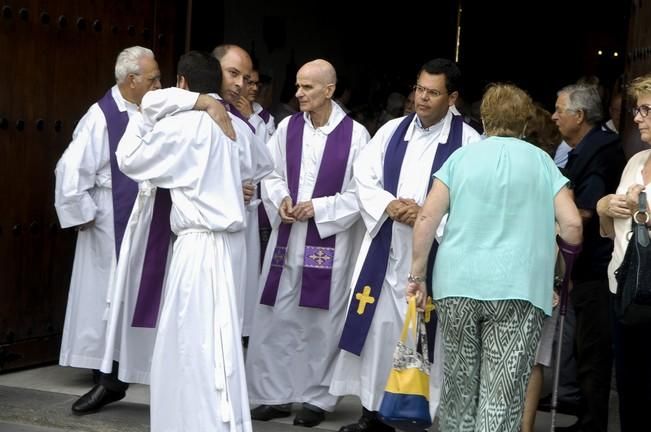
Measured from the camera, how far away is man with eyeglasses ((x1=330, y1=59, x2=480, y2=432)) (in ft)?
22.8

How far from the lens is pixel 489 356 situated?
5605 millimetres

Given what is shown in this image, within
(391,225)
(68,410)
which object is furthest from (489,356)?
(68,410)

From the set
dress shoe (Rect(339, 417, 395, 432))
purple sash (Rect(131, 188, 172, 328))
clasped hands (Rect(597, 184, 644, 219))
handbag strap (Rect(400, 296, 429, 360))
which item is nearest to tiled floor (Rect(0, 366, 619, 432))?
dress shoe (Rect(339, 417, 395, 432))

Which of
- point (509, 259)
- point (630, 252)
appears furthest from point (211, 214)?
point (630, 252)

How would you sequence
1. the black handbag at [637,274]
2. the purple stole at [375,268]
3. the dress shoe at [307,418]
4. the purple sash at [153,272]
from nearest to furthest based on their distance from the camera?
the black handbag at [637,274], the purple sash at [153,272], the purple stole at [375,268], the dress shoe at [307,418]

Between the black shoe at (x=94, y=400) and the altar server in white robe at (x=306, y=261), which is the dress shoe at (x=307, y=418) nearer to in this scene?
the altar server in white robe at (x=306, y=261)

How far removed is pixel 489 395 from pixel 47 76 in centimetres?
381

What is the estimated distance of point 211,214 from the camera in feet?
20.1

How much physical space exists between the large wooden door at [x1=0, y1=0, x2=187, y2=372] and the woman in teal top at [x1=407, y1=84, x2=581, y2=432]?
Answer: 321 cm

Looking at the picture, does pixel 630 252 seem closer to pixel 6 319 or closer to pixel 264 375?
pixel 264 375

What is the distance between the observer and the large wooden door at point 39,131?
789cm

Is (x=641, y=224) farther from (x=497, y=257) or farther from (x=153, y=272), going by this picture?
(x=153, y=272)

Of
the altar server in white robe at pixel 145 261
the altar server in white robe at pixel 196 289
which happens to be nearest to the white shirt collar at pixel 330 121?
the altar server in white robe at pixel 145 261

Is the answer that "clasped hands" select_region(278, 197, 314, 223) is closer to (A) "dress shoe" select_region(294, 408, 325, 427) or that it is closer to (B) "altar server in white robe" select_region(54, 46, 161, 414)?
(B) "altar server in white robe" select_region(54, 46, 161, 414)
